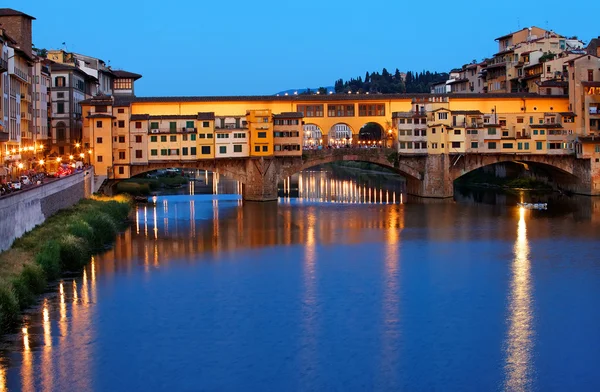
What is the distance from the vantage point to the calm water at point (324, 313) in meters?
14.7

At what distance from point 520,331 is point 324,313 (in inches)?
158

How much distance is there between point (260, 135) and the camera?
41906 millimetres

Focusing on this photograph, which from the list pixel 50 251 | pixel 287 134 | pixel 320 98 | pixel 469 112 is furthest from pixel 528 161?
pixel 50 251

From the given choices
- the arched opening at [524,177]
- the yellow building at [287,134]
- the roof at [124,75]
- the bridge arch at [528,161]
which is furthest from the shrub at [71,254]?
the roof at [124,75]

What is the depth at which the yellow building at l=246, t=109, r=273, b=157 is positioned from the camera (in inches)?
1649

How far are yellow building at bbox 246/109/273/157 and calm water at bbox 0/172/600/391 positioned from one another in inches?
405

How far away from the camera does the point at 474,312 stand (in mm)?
18641

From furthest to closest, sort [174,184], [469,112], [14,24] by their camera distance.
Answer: [174,184], [469,112], [14,24]

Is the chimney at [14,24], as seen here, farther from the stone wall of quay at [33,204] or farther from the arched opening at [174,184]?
the arched opening at [174,184]

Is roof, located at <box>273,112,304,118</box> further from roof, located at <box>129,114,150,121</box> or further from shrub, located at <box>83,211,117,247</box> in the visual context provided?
shrub, located at <box>83,211,117,247</box>

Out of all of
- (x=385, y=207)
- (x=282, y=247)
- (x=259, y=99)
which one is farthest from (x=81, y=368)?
(x=259, y=99)

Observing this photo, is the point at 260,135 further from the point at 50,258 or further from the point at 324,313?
the point at 324,313

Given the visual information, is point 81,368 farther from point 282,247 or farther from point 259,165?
point 259,165

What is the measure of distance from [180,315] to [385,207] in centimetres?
2183
